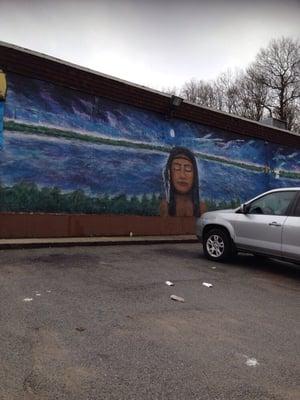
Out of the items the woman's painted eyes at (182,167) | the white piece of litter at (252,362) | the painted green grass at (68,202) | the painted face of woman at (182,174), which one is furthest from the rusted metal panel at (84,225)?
the white piece of litter at (252,362)

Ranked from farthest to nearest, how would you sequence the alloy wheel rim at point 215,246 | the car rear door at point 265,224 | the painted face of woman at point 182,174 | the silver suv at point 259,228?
the painted face of woman at point 182,174 < the alloy wheel rim at point 215,246 < the car rear door at point 265,224 < the silver suv at point 259,228

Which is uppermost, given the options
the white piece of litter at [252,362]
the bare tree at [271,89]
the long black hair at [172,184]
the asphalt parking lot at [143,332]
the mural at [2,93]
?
the bare tree at [271,89]

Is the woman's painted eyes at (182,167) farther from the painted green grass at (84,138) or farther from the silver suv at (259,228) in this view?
Answer: the silver suv at (259,228)

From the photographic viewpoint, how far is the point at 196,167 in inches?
593

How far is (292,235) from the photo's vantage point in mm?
8406

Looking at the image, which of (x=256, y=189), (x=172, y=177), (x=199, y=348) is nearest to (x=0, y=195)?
(x=172, y=177)

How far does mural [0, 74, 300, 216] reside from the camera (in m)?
11.2

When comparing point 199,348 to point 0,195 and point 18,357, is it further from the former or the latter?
point 0,195

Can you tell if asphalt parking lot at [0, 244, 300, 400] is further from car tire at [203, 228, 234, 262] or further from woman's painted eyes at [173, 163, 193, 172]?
woman's painted eyes at [173, 163, 193, 172]

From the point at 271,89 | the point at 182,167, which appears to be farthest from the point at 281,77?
the point at 182,167

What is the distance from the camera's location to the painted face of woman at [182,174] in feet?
47.2

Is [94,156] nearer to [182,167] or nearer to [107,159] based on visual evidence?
[107,159]

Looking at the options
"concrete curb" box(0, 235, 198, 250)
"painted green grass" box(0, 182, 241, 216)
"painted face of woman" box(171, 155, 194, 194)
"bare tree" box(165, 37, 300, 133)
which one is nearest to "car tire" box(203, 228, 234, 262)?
"concrete curb" box(0, 235, 198, 250)

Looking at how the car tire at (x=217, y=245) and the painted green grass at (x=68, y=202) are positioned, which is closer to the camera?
the car tire at (x=217, y=245)
